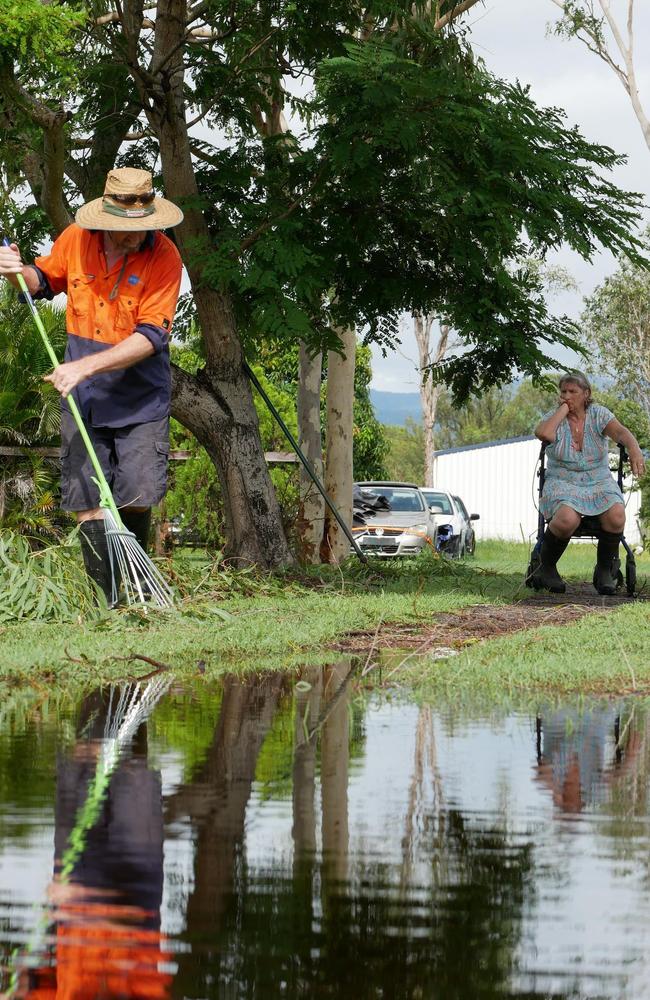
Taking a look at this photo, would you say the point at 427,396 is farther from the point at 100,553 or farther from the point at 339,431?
the point at 100,553

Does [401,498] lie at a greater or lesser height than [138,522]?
lesser

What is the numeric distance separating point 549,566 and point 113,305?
16.8 ft

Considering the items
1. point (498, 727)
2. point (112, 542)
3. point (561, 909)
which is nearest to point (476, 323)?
point (112, 542)

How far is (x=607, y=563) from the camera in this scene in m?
12.5

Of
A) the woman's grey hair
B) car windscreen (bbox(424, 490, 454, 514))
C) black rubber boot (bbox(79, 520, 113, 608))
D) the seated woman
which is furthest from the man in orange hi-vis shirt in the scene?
car windscreen (bbox(424, 490, 454, 514))

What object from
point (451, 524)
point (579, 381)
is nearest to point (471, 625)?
point (579, 381)

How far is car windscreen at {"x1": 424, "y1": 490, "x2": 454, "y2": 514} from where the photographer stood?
127 ft

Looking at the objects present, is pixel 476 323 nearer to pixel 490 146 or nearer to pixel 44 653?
pixel 490 146

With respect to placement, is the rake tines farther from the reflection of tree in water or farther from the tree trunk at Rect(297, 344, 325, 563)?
the tree trunk at Rect(297, 344, 325, 563)

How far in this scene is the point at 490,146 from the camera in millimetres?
11648

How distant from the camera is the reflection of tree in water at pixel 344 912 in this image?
2.46m

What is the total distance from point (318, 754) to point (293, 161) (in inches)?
348

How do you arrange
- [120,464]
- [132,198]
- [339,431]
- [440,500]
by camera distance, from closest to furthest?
[132,198] → [120,464] → [339,431] → [440,500]

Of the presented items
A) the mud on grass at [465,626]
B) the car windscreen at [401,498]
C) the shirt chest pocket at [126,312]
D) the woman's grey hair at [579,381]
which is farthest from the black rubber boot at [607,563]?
the car windscreen at [401,498]
